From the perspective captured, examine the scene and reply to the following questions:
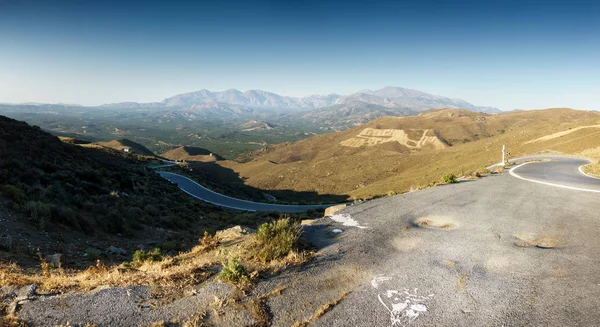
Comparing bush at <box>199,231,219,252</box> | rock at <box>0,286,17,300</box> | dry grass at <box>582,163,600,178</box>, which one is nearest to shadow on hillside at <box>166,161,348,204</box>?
dry grass at <box>582,163,600,178</box>

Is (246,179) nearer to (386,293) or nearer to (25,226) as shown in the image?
(25,226)

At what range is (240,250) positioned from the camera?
20.7 ft

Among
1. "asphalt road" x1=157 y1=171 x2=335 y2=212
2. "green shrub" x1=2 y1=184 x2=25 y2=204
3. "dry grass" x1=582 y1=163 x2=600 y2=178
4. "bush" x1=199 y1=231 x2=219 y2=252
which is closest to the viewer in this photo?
"bush" x1=199 y1=231 x2=219 y2=252

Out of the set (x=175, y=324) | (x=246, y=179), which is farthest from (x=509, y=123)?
(x=175, y=324)

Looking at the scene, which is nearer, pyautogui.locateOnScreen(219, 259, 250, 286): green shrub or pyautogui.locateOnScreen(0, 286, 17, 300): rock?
pyautogui.locateOnScreen(0, 286, 17, 300): rock

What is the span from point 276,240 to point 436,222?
5.59m

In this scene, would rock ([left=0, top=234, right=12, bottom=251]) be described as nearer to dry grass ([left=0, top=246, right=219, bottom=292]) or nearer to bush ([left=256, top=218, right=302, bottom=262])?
dry grass ([left=0, top=246, right=219, bottom=292])

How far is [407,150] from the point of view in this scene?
105m

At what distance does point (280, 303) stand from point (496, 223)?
742cm

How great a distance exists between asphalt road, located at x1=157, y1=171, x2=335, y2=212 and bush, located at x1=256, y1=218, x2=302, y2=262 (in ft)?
87.2

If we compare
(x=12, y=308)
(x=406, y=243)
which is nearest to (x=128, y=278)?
(x=12, y=308)

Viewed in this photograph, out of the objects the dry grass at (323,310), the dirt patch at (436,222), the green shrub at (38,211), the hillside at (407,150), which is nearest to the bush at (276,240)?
the dry grass at (323,310)

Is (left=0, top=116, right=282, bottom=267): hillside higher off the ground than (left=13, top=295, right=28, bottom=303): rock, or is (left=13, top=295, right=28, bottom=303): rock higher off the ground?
(left=13, top=295, right=28, bottom=303): rock

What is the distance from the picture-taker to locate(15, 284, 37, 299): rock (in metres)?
4.75
